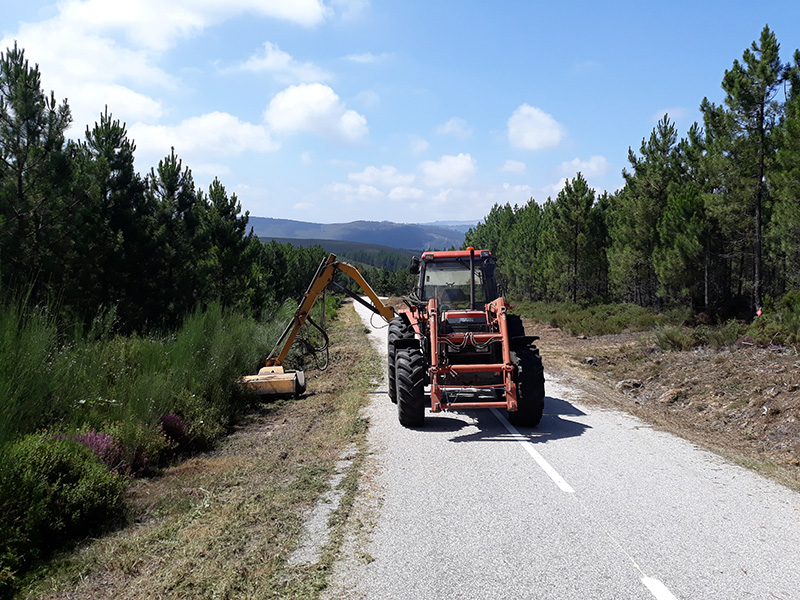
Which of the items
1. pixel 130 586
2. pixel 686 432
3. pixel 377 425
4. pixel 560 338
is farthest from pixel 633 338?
pixel 130 586

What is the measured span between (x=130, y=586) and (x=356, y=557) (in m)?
1.69

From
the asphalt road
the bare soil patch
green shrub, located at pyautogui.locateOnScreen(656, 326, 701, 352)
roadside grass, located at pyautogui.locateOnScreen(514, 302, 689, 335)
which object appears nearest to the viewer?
the asphalt road

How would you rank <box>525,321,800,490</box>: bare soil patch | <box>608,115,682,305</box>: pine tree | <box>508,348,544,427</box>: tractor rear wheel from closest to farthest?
<box>525,321,800,490</box>: bare soil patch → <box>508,348,544,427</box>: tractor rear wheel → <box>608,115,682,305</box>: pine tree

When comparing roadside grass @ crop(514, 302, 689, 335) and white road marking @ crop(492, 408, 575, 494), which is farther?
roadside grass @ crop(514, 302, 689, 335)

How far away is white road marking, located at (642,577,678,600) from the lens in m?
3.87

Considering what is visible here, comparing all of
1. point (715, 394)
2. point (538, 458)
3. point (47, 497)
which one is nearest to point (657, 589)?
point (538, 458)

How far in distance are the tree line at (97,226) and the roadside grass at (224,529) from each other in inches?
113

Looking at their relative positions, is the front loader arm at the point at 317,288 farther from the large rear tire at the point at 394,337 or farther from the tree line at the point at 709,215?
the tree line at the point at 709,215

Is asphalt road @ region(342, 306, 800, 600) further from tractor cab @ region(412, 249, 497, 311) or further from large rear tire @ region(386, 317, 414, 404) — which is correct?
tractor cab @ region(412, 249, 497, 311)

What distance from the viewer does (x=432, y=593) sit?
13.1 feet

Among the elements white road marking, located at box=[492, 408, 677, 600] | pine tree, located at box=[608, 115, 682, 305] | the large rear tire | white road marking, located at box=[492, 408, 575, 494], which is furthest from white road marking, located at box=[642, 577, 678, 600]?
pine tree, located at box=[608, 115, 682, 305]

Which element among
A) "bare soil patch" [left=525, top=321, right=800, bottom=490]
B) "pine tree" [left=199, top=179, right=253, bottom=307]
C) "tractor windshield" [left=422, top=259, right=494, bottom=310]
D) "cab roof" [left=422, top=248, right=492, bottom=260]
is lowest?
"bare soil patch" [left=525, top=321, right=800, bottom=490]

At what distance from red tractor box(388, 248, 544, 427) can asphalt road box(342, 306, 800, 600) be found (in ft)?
2.30

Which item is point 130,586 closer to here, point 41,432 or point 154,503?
point 154,503
